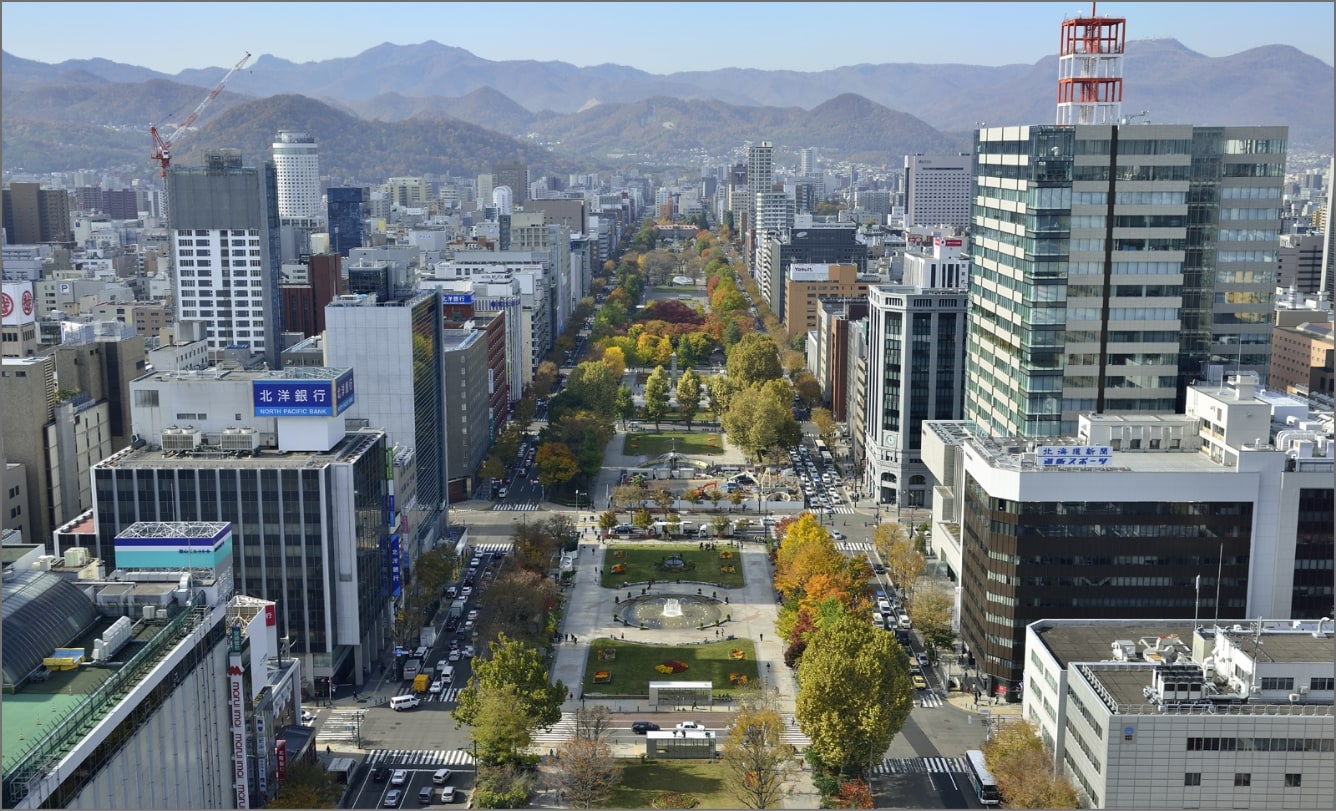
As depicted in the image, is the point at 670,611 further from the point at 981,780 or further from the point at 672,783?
the point at 981,780

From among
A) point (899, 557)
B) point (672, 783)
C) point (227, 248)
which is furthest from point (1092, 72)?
point (227, 248)

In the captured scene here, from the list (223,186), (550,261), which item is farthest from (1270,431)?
(550,261)

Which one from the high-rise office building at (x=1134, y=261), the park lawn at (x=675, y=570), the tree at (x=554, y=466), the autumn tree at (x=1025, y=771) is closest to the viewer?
the autumn tree at (x=1025, y=771)

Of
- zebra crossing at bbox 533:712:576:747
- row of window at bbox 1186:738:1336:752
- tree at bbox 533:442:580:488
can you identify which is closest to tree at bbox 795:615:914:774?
zebra crossing at bbox 533:712:576:747

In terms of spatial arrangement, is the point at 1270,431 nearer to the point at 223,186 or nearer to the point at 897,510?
the point at 897,510

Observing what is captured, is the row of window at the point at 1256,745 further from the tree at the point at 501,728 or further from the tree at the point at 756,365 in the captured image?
the tree at the point at 756,365

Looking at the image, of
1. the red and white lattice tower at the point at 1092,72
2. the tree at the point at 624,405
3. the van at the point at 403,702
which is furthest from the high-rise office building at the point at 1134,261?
the tree at the point at 624,405

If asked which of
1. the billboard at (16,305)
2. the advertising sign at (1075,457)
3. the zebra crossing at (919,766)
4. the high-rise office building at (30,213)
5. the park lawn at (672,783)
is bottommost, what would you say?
the park lawn at (672,783)
